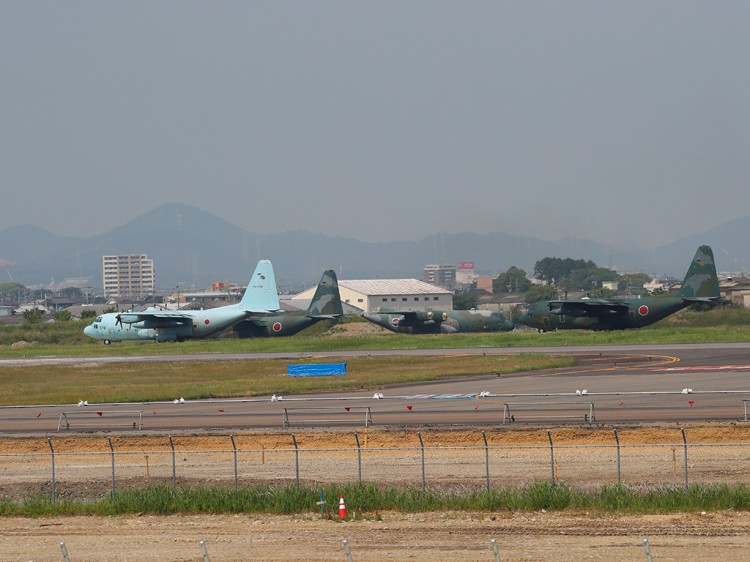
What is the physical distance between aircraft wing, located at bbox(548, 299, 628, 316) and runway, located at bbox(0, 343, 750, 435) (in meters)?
31.7

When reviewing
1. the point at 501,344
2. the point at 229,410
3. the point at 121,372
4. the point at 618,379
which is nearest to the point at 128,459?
the point at 229,410

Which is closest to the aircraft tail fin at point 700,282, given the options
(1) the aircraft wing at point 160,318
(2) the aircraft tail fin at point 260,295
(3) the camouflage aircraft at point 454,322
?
(3) the camouflage aircraft at point 454,322

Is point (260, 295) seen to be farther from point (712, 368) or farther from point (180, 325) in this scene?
point (712, 368)

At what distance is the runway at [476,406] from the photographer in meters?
43.2

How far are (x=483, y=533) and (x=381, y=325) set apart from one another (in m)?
96.6

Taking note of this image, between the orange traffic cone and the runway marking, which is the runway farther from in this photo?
the orange traffic cone

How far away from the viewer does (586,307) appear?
100 metres

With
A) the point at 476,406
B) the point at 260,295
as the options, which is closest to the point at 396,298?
the point at 260,295

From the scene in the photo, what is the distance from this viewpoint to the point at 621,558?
22.4 metres

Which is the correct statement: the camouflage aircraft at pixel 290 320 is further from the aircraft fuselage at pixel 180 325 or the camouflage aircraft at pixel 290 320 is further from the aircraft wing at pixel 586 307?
the aircraft wing at pixel 586 307

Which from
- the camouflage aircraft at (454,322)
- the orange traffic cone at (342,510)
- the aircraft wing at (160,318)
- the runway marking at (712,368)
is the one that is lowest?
the orange traffic cone at (342,510)

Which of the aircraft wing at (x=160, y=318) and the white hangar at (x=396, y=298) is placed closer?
the aircraft wing at (x=160, y=318)

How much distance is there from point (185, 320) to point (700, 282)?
4987 cm

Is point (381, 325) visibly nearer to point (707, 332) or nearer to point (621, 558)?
point (707, 332)
